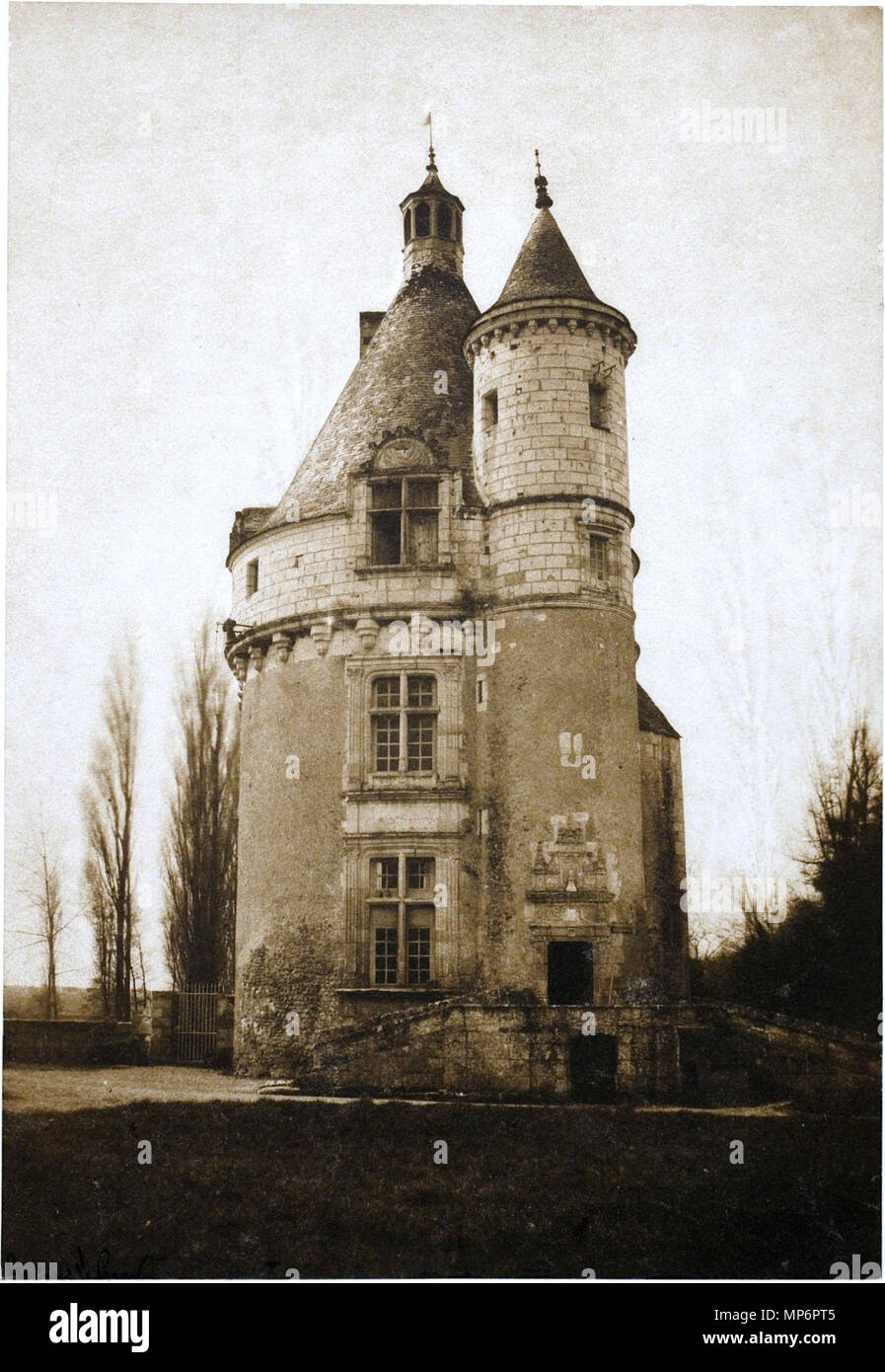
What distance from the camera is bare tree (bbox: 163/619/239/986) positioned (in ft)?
89.3

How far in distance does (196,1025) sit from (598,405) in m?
13.0

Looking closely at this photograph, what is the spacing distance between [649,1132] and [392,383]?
1442 cm

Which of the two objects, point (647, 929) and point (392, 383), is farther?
point (392, 383)

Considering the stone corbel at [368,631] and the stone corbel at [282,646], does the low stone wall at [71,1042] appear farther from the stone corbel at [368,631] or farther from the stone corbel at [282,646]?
the stone corbel at [368,631]

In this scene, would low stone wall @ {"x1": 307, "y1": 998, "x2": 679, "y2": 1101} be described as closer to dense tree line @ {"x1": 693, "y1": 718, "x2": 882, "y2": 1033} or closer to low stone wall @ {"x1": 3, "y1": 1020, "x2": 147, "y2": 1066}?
dense tree line @ {"x1": 693, "y1": 718, "x2": 882, "y2": 1033}

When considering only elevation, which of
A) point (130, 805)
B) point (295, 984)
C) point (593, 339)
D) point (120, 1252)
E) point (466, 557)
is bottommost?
point (120, 1252)

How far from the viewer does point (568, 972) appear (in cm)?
2161

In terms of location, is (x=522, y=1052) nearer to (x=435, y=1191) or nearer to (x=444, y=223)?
(x=435, y=1191)

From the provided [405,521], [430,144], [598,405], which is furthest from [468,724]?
[430,144]

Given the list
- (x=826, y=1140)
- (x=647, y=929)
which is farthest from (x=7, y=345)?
(x=826, y=1140)

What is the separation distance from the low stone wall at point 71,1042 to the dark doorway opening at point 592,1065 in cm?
773

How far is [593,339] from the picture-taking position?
2348cm

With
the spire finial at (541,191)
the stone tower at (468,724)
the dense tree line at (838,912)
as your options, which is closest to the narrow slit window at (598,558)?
the stone tower at (468,724)

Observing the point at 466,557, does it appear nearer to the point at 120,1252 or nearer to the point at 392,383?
the point at 392,383
